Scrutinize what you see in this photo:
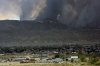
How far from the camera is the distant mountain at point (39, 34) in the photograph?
138 m

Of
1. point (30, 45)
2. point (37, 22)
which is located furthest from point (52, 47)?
point (37, 22)

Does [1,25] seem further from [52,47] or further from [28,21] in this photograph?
[52,47]

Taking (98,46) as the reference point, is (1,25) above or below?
above

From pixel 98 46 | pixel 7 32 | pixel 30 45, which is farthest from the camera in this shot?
pixel 7 32

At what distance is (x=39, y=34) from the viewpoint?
145m

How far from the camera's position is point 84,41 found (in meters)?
138

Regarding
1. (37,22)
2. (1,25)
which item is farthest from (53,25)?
(1,25)

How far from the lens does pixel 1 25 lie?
155125mm

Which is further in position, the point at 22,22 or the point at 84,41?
the point at 22,22

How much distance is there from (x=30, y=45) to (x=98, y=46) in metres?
22.3

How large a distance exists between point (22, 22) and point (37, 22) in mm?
5751

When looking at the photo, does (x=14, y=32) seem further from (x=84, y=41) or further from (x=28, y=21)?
(x=84, y=41)

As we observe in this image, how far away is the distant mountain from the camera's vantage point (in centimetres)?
13838

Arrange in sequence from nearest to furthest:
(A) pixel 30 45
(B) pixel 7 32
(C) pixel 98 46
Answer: (C) pixel 98 46
(A) pixel 30 45
(B) pixel 7 32
